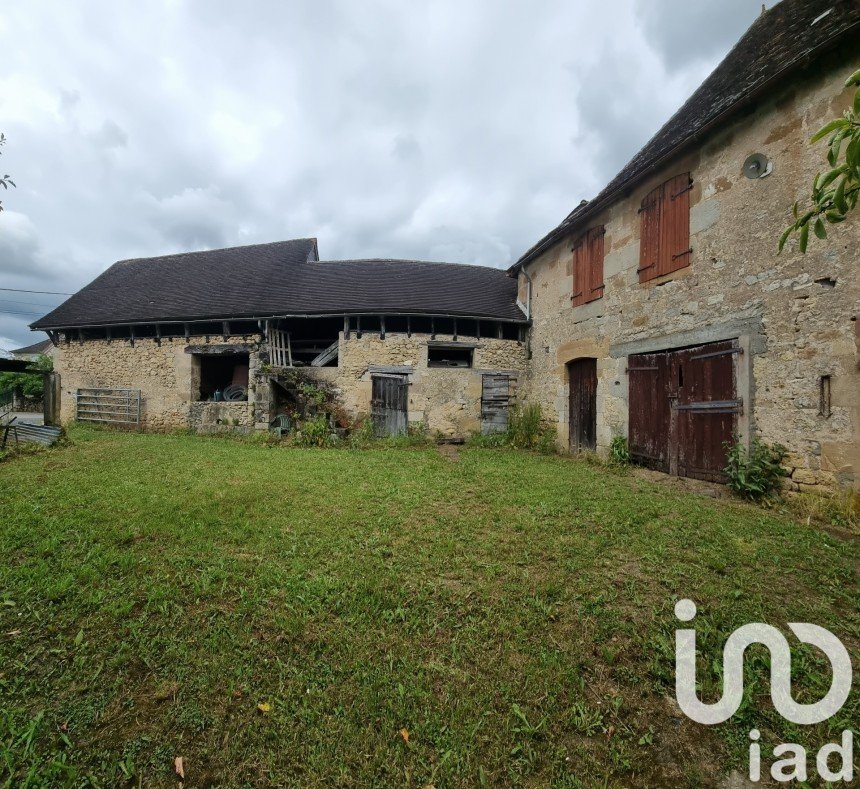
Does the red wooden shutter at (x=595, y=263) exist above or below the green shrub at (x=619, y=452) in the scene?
above

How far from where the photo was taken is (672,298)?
612 centimetres

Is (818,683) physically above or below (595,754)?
above

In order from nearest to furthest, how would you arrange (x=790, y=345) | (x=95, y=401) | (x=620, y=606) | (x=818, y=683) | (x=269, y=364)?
(x=818, y=683)
(x=620, y=606)
(x=790, y=345)
(x=269, y=364)
(x=95, y=401)

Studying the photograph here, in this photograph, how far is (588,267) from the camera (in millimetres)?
7922

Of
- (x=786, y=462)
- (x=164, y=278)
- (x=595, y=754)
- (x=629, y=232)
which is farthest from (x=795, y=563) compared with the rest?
(x=164, y=278)

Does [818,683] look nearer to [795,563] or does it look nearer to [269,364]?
[795,563]

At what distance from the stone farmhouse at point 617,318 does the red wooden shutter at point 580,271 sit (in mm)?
45

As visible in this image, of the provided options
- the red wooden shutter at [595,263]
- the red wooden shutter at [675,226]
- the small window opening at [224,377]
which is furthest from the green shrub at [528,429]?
the small window opening at [224,377]

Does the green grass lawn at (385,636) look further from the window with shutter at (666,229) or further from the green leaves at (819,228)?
the window with shutter at (666,229)

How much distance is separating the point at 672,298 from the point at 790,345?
1.83 m

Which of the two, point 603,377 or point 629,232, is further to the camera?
point 603,377

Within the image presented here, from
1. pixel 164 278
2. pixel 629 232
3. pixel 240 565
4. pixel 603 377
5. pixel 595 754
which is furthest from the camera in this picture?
pixel 164 278

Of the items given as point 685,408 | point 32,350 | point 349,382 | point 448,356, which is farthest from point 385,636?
point 32,350

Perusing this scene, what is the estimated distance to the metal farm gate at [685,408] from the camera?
17.4ft
